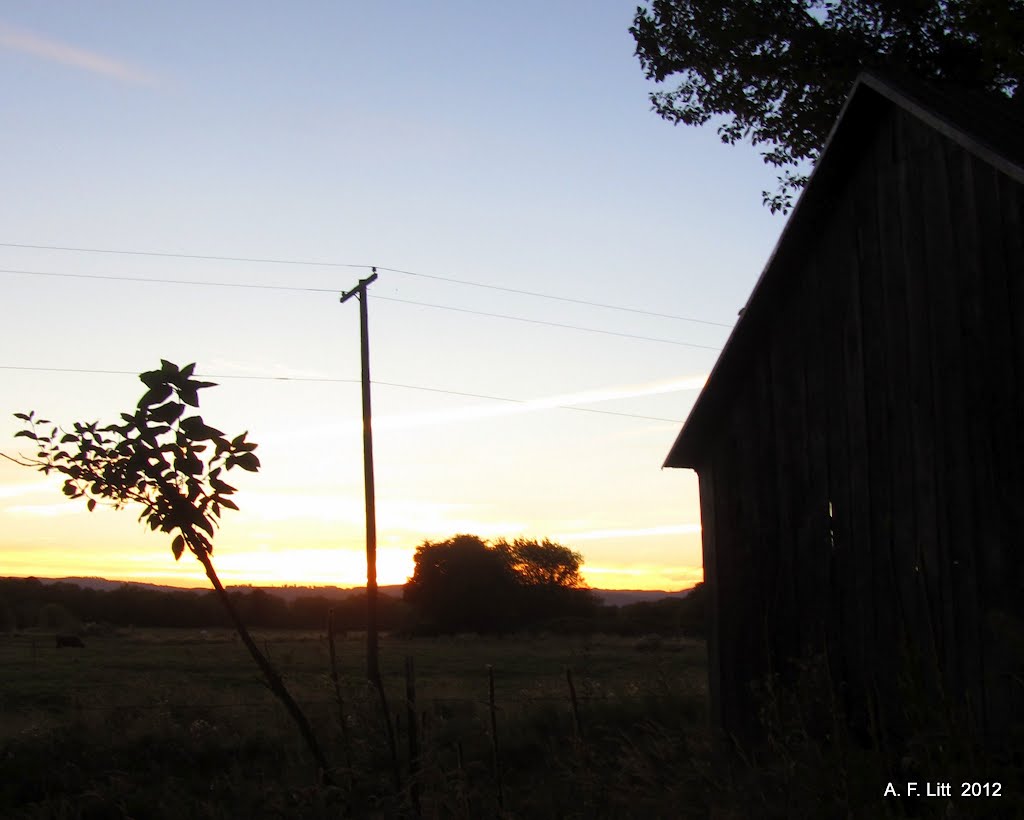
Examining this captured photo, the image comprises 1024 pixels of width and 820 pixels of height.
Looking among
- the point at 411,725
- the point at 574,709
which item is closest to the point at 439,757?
the point at 411,725

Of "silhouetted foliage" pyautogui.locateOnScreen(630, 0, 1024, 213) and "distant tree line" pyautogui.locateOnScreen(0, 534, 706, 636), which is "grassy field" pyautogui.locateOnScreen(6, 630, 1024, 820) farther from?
"distant tree line" pyautogui.locateOnScreen(0, 534, 706, 636)

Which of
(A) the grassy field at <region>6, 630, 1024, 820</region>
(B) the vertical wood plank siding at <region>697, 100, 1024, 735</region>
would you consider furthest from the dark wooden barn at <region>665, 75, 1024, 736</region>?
(A) the grassy field at <region>6, 630, 1024, 820</region>

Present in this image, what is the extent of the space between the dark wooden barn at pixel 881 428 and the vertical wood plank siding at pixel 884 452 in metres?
0.02

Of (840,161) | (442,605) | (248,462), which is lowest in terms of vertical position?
(442,605)

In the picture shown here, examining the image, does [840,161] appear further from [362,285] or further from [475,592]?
[475,592]

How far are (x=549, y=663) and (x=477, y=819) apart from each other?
29128mm

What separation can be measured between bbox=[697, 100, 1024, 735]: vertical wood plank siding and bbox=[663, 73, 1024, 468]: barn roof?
0.34 feet

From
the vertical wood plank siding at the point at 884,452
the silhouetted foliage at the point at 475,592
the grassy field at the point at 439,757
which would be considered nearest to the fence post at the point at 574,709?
the grassy field at the point at 439,757

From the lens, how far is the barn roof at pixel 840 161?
25.9ft

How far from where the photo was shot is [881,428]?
889 cm

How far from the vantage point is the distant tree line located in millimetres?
64188

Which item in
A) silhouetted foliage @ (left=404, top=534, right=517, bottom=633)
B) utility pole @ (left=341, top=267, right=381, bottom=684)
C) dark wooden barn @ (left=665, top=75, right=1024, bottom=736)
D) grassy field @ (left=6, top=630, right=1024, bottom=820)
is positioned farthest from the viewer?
silhouetted foliage @ (left=404, top=534, right=517, bottom=633)

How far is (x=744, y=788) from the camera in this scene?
23.7 feet

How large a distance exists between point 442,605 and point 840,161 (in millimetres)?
58968
